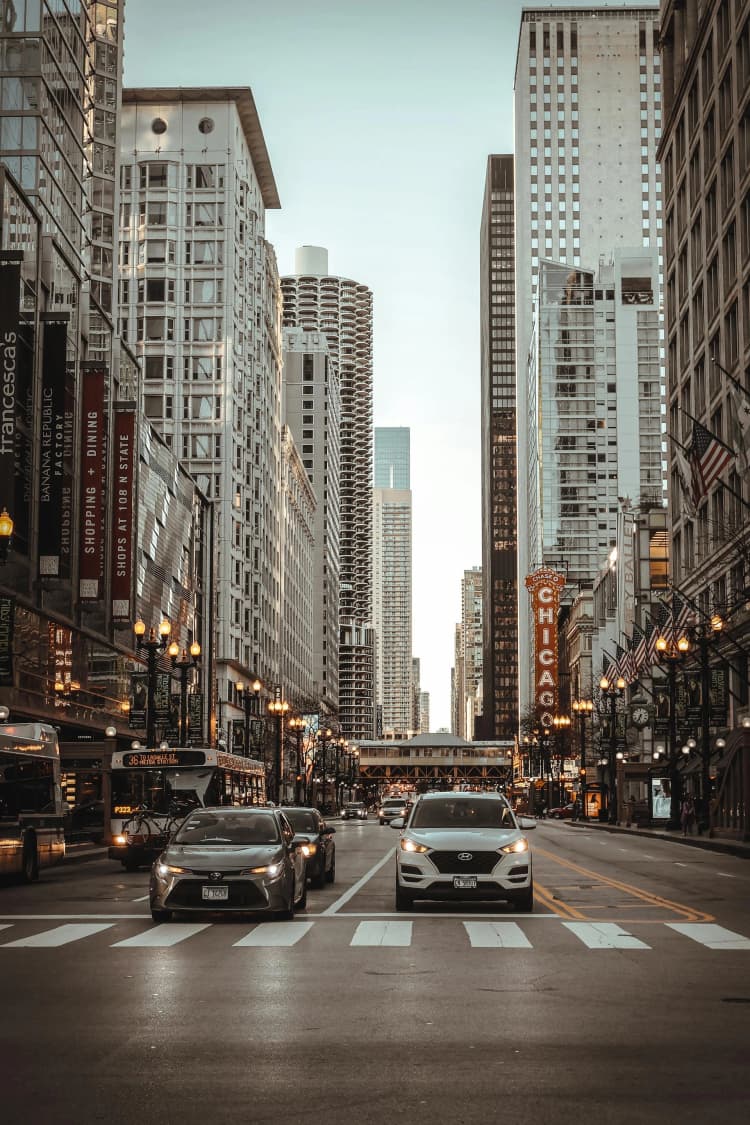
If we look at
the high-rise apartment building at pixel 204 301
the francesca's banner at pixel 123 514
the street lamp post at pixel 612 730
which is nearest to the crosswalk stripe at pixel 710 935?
the francesca's banner at pixel 123 514

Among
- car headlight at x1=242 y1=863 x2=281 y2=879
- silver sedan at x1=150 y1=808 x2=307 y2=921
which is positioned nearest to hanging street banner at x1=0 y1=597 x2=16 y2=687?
silver sedan at x1=150 y1=808 x2=307 y2=921

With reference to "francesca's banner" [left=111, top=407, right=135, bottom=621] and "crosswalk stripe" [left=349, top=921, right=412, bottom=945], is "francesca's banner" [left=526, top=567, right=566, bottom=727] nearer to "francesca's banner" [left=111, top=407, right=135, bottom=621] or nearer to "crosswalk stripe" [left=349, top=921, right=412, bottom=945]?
"francesca's banner" [left=111, top=407, right=135, bottom=621]

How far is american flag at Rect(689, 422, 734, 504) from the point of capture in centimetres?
4522

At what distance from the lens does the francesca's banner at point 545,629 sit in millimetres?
172500

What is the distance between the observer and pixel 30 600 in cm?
5078

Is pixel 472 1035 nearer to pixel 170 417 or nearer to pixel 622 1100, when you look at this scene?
pixel 622 1100

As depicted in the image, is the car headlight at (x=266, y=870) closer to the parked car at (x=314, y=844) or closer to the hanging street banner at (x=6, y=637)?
the parked car at (x=314, y=844)

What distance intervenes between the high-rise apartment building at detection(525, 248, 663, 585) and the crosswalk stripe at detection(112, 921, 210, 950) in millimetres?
164580

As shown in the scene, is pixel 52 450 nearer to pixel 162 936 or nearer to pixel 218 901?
pixel 218 901

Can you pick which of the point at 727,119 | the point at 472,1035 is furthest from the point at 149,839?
the point at 727,119

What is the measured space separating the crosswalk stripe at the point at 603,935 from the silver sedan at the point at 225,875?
3.79 m

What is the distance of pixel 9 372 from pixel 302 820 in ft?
80.6

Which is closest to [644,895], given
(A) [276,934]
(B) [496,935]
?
(B) [496,935]

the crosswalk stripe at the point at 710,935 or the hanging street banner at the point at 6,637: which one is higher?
the hanging street banner at the point at 6,637
